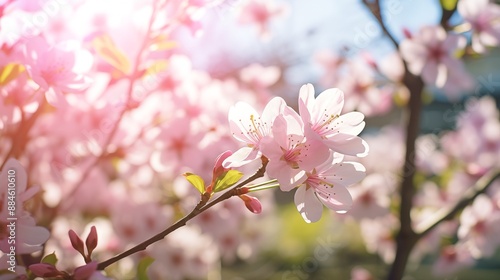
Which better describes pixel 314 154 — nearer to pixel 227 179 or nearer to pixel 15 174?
pixel 227 179

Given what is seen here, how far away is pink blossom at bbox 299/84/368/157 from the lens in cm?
48

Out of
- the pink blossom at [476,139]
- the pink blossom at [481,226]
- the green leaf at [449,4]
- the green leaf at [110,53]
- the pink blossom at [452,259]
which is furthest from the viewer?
the pink blossom at [476,139]

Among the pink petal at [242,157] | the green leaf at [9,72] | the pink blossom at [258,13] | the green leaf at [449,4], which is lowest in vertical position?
the pink blossom at [258,13]

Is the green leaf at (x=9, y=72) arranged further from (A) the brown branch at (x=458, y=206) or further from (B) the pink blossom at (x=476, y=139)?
(B) the pink blossom at (x=476, y=139)

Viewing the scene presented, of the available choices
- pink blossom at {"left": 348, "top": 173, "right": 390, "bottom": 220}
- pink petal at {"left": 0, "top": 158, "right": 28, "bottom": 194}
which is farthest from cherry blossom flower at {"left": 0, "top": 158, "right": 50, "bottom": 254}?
pink blossom at {"left": 348, "top": 173, "right": 390, "bottom": 220}

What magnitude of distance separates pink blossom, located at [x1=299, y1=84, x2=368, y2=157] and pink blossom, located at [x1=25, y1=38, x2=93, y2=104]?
27 centimetres

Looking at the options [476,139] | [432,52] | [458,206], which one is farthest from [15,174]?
[476,139]

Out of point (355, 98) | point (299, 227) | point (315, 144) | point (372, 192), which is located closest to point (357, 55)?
point (355, 98)

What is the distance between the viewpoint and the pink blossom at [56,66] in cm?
59

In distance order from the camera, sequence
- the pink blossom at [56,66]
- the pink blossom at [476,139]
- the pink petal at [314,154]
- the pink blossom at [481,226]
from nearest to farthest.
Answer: the pink petal at [314,154]
the pink blossom at [56,66]
the pink blossom at [481,226]
the pink blossom at [476,139]

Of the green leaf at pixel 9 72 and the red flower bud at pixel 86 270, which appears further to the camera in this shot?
the green leaf at pixel 9 72

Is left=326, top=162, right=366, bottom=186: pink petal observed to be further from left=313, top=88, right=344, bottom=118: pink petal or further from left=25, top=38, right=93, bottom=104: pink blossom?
left=25, top=38, right=93, bottom=104: pink blossom

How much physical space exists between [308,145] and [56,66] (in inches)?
12.0

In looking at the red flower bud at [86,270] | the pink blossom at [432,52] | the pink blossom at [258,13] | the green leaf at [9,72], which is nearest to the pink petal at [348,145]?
the red flower bud at [86,270]
